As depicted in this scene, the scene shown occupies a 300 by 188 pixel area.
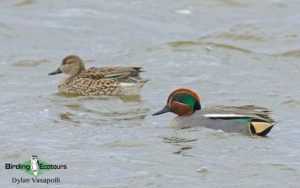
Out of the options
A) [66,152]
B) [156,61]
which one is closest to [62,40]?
[156,61]

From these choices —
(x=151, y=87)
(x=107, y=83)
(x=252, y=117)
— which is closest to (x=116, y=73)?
(x=107, y=83)

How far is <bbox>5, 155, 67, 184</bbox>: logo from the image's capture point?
24.7 ft

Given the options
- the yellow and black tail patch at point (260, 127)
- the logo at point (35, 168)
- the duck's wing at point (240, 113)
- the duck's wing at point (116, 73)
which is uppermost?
the duck's wing at point (116, 73)

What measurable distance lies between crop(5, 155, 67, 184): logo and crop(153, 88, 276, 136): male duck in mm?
2258

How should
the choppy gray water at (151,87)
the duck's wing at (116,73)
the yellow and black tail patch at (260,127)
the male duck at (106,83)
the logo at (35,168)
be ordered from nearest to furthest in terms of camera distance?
the logo at (35,168) → the choppy gray water at (151,87) → the yellow and black tail patch at (260,127) → the male duck at (106,83) → the duck's wing at (116,73)

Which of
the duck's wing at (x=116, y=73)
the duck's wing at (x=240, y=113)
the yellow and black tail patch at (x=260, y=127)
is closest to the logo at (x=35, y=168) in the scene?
the duck's wing at (x=240, y=113)

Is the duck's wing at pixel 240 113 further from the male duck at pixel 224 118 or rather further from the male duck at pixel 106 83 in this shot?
the male duck at pixel 106 83

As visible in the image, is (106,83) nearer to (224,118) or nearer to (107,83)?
(107,83)

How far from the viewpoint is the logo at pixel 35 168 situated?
752 cm

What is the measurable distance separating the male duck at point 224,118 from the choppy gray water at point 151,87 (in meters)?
0.14

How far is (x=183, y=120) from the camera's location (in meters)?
9.73

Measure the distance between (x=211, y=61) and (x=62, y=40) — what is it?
3706 mm

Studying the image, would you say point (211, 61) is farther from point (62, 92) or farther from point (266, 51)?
point (62, 92)

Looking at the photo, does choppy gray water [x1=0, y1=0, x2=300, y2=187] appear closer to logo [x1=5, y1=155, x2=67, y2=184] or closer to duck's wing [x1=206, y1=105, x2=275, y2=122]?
logo [x1=5, y1=155, x2=67, y2=184]
